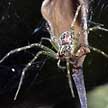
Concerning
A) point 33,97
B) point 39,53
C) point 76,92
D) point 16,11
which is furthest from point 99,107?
point 16,11

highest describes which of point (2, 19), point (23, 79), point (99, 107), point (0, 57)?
point (2, 19)

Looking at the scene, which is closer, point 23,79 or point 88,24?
point 88,24

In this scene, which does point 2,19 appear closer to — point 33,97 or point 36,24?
point 36,24
